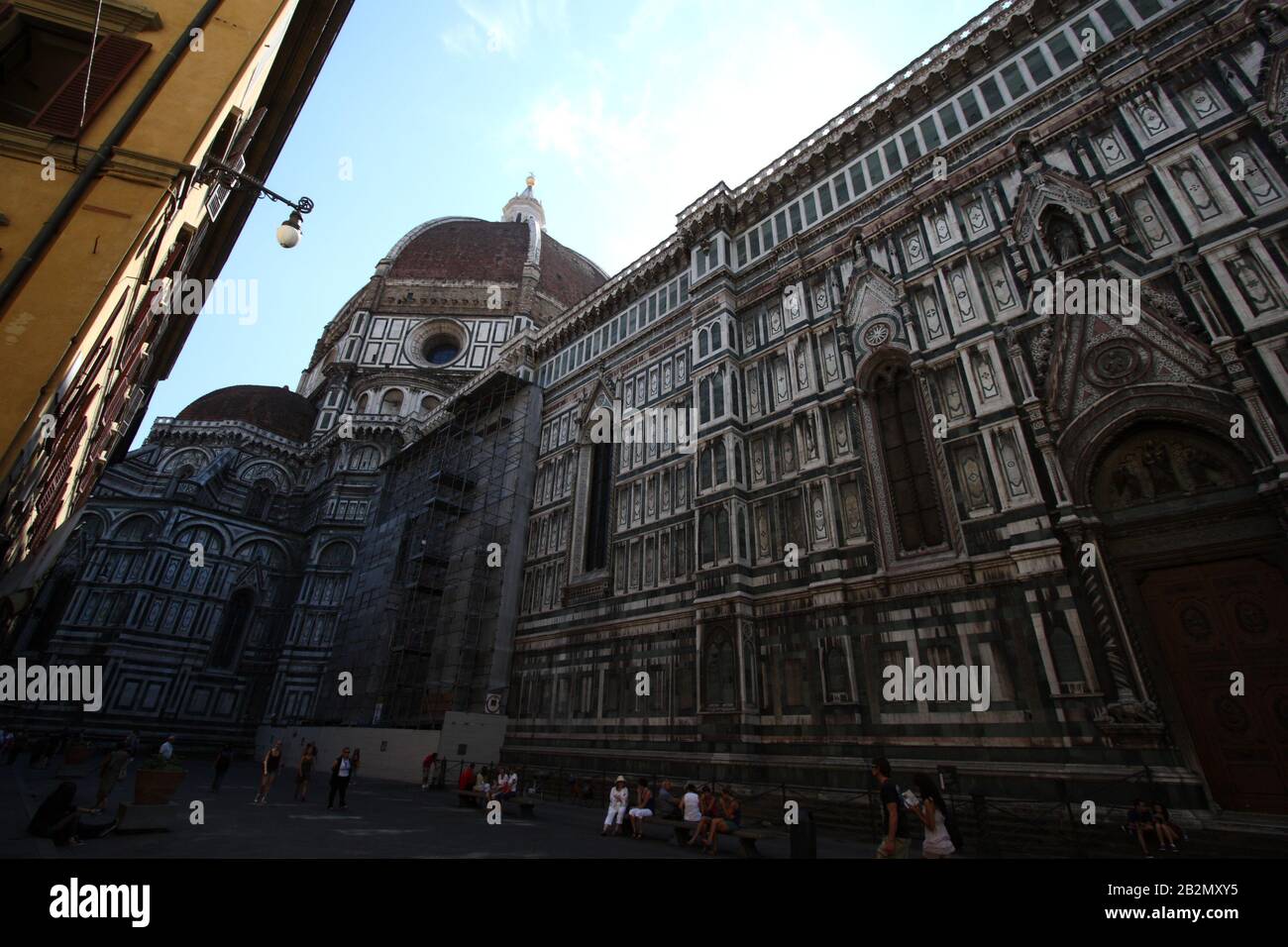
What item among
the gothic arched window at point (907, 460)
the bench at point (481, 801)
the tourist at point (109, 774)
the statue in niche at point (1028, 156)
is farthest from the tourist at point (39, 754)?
the statue in niche at point (1028, 156)

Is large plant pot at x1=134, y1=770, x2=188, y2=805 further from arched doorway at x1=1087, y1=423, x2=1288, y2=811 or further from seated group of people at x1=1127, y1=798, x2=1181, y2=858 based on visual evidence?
arched doorway at x1=1087, y1=423, x2=1288, y2=811

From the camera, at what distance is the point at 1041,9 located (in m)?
17.2

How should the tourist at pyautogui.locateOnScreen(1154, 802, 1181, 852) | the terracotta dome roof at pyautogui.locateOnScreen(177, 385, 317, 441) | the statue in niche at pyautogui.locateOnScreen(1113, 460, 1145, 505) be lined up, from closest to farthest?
the tourist at pyautogui.locateOnScreen(1154, 802, 1181, 852)
the statue in niche at pyautogui.locateOnScreen(1113, 460, 1145, 505)
the terracotta dome roof at pyautogui.locateOnScreen(177, 385, 317, 441)

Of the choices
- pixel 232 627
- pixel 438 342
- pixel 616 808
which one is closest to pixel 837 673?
pixel 616 808

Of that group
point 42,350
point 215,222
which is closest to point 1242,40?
point 42,350

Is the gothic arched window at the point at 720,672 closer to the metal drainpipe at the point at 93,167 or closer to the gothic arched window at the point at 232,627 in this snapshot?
the metal drainpipe at the point at 93,167

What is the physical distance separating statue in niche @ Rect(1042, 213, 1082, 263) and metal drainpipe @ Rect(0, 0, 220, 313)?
19.6 m

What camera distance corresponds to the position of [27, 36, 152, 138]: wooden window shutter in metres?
8.91

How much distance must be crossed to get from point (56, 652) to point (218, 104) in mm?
39020

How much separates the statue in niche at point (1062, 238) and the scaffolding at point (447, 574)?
74.7 ft

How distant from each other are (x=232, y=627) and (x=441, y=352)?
2693 cm

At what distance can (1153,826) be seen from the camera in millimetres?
9305

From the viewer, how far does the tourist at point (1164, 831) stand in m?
9.14

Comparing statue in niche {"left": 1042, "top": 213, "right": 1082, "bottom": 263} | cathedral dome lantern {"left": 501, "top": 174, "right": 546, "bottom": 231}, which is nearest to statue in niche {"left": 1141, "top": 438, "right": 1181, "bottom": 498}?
statue in niche {"left": 1042, "top": 213, "right": 1082, "bottom": 263}
